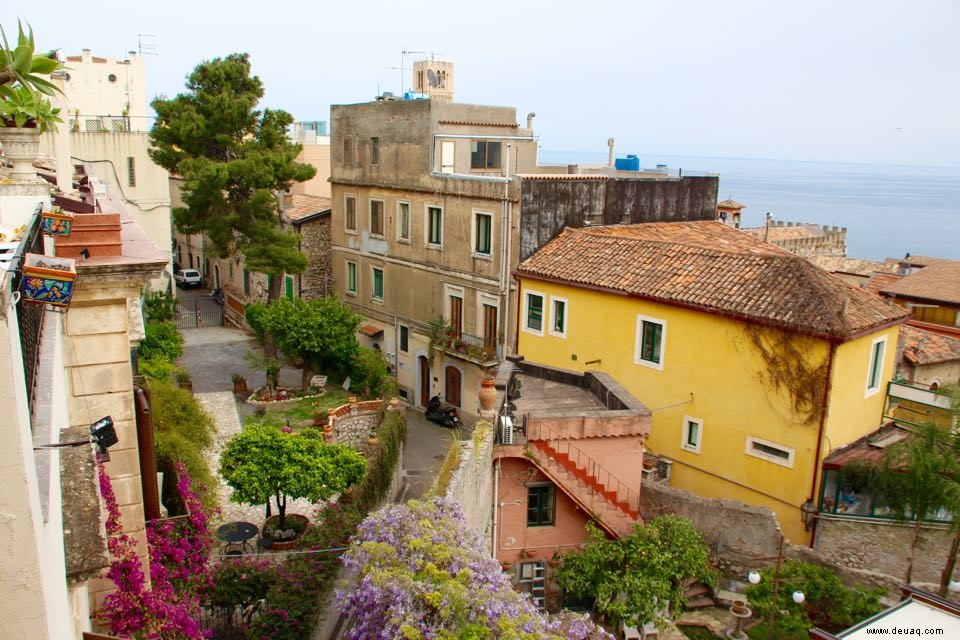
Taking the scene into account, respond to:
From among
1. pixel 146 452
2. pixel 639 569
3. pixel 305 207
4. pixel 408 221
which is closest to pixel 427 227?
pixel 408 221

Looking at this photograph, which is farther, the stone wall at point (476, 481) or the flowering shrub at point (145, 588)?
the stone wall at point (476, 481)

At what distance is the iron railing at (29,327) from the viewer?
4.20 meters

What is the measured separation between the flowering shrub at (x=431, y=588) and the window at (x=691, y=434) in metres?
12.0

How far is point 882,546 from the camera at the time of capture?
17797 mm

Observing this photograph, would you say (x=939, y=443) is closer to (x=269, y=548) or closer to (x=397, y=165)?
(x=269, y=548)

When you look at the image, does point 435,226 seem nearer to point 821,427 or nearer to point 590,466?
point 590,466

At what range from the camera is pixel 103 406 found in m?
7.90

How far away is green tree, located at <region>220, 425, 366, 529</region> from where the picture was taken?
625 inches

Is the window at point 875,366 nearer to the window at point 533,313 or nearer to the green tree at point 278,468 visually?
the window at point 533,313

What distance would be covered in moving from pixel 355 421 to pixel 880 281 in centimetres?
2096

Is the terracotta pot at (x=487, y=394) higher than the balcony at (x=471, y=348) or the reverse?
higher

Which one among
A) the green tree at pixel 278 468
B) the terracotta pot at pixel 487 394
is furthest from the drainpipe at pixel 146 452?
the terracotta pot at pixel 487 394

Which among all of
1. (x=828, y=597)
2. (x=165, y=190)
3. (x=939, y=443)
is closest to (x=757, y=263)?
(x=939, y=443)

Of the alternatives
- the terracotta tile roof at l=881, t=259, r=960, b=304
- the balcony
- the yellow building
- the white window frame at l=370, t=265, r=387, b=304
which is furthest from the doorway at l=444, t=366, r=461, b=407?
the terracotta tile roof at l=881, t=259, r=960, b=304
